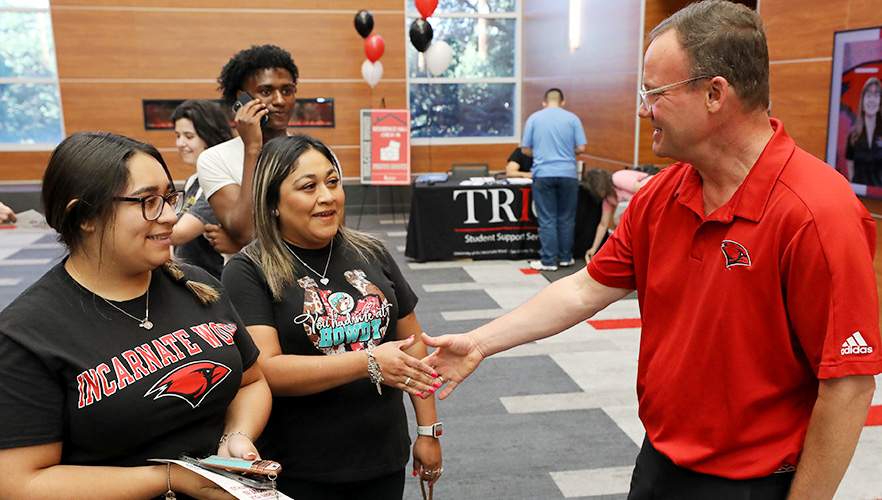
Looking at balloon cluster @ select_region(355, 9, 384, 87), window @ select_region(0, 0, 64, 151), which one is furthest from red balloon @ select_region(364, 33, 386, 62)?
window @ select_region(0, 0, 64, 151)

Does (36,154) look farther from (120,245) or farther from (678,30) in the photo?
(678,30)

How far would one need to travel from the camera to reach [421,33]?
8258mm

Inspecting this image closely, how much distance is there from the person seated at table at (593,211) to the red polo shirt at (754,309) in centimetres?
521

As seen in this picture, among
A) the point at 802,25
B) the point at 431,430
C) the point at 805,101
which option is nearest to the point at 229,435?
the point at 431,430

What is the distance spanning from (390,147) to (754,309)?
8097mm

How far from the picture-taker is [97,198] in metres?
1.29

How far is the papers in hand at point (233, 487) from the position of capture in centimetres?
122

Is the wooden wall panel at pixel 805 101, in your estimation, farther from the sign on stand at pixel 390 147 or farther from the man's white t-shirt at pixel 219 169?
the sign on stand at pixel 390 147

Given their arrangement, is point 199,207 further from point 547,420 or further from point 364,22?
point 364,22

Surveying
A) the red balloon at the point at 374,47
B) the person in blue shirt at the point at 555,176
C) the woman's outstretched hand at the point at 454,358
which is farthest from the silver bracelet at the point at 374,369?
the red balloon at the point at 374,47

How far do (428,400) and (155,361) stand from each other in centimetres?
79

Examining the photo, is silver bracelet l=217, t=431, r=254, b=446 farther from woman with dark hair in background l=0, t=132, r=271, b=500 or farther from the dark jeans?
the dark jeans

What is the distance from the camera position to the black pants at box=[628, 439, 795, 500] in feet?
4.27

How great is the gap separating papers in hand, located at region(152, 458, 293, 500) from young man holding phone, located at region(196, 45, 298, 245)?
1.12 metres
